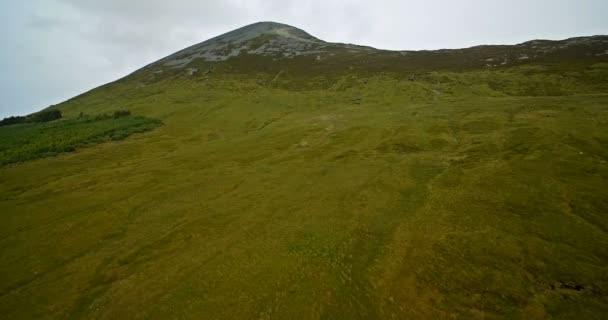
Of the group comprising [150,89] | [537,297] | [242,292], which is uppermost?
[150,89]

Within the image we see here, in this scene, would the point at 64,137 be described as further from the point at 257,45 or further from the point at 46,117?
the point at 257,45

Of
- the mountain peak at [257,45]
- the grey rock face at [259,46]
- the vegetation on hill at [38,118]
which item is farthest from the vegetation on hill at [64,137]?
the mountain peak at [257,45]

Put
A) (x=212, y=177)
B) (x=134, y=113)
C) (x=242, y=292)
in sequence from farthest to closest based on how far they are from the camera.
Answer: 1. (x=134, y=113)
2. (x=212, y=177)
3. (x=242, y=292)

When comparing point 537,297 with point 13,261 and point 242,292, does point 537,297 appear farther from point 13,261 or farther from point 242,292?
point 13,261

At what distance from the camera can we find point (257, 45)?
132m

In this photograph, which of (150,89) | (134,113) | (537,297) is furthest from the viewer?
(150,89)

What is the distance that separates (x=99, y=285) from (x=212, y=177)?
636 inches

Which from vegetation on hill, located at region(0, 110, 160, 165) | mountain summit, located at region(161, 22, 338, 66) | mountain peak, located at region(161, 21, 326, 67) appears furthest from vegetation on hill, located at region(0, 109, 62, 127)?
mountain summit, located at region(161, 22, 338, 66)

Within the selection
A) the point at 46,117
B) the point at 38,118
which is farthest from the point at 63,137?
the point at 38,118

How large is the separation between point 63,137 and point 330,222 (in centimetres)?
5004

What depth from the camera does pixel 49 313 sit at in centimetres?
1480

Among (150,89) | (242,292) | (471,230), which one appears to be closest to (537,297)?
(471,230)

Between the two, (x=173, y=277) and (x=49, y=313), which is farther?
(x=173, y=277)

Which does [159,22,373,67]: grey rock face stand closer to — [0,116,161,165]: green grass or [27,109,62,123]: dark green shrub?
[27,109,62,123]: dark green shrub
